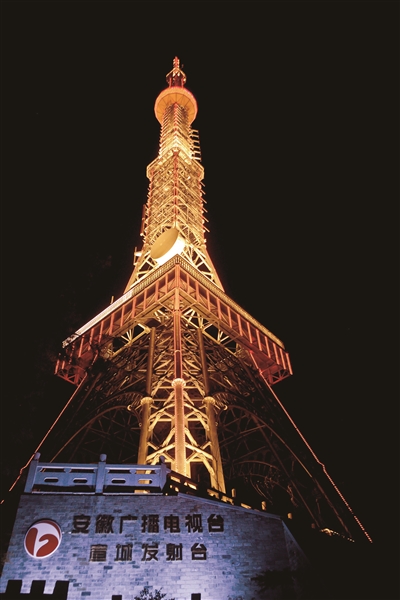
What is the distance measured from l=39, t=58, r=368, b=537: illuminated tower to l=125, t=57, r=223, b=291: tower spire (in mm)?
120

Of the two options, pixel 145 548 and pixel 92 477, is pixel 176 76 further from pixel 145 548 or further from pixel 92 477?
pixel 145 548

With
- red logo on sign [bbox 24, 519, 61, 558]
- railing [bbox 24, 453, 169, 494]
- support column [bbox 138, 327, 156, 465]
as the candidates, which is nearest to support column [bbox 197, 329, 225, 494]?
support column [bbox 138, 327, 156, 465]

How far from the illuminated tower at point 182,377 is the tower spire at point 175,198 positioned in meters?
0.12

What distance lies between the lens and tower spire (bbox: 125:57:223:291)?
78.1 ft

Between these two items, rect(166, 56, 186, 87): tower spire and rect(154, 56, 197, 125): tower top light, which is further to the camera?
rect(166, 56, 186, 87): tower spire

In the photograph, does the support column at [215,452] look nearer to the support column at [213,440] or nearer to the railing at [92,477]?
the support column at [213,440]

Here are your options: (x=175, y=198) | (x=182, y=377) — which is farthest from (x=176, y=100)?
(x=182, y=377)

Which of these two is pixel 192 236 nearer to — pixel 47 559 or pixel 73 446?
pixel 73 446

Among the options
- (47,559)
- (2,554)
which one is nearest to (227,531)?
(47,559)

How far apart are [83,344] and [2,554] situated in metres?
13.7

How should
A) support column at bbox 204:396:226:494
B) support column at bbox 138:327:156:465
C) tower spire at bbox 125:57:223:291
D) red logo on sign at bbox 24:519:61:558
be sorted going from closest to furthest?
red logo on sign at bbox 24:519:61:558
support column at bbox 204:396:226:494
support column at bbox 138:327:156:465
tower spire at bbox 125:57:223:291

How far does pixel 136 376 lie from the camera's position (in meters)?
19.6

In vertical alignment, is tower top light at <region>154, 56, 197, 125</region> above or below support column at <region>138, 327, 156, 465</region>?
above

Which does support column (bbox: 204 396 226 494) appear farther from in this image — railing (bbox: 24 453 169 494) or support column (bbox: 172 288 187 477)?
railing (bbox: 24 453 169 494)
